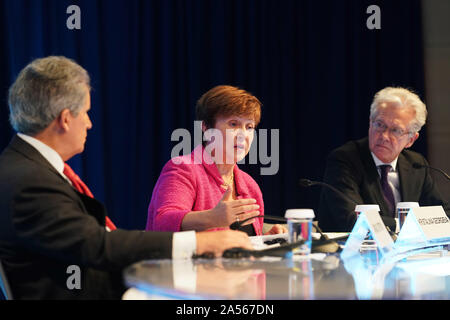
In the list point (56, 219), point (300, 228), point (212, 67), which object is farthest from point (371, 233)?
point (212, 67)

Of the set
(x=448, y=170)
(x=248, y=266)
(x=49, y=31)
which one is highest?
(x=49, y=31)

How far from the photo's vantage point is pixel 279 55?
4664mm

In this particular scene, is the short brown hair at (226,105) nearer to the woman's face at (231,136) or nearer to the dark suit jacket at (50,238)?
the woman's face at (231,136)

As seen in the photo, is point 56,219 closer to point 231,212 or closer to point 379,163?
point 231,212

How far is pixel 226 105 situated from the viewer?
257 centimetres

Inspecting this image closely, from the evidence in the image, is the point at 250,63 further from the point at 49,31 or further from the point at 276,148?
the point at 49,31

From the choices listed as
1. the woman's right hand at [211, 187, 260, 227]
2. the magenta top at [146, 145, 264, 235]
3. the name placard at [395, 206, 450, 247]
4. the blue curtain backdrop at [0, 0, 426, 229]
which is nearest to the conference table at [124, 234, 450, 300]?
the name placard at [395, 206, 450, 247]

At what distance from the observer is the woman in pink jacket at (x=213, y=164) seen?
2.45 meters

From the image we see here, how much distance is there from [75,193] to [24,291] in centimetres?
28

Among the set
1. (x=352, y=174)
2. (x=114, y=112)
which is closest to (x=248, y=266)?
(x=352, y=174)

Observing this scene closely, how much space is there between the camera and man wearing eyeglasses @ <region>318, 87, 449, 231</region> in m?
3.16

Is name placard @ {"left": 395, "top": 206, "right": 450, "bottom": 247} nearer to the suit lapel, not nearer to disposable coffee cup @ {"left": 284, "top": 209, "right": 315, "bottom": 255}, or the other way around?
disposable coffee cup @ {"left": 284, "top": 209, "right": 315, "bottom": 255}

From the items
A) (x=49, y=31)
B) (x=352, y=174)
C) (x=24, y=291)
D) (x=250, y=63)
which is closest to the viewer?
Answer: (x=24, y=291)

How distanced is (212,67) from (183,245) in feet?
10.3
